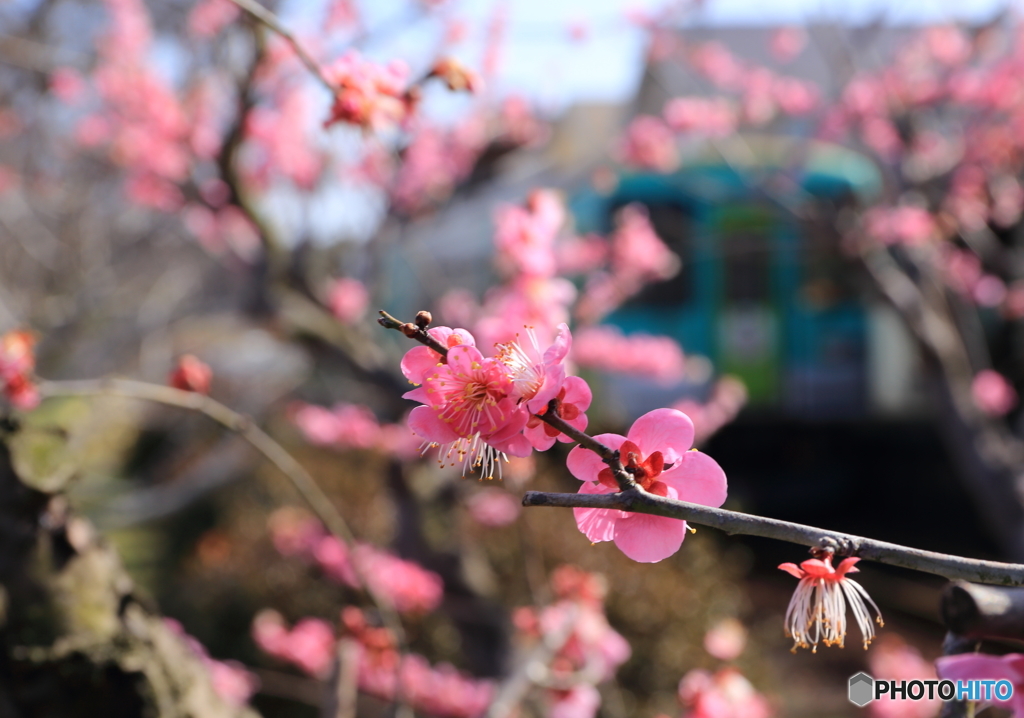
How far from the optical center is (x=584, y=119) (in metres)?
10.4

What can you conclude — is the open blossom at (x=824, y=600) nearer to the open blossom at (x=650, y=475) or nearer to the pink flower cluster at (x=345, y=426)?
the open blossom at (x=650, y=475)

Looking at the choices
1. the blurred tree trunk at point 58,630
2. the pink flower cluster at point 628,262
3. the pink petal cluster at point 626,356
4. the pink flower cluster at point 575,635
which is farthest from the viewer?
the pink petal cluster at point 626,356

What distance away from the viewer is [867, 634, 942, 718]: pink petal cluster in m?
3.48

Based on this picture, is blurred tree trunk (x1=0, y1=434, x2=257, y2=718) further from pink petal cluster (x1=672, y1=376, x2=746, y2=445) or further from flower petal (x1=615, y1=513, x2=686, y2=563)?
pink petal cluster (x1=672, y1=376, x2=746, y2=445)

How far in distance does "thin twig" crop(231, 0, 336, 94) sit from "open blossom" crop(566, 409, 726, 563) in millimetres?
901

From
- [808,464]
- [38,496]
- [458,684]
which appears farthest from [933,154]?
[38,496]

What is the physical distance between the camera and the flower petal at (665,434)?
820 millimetres

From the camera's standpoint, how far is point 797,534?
0.71m

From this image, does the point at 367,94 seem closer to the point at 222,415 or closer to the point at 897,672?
the point at 222,415

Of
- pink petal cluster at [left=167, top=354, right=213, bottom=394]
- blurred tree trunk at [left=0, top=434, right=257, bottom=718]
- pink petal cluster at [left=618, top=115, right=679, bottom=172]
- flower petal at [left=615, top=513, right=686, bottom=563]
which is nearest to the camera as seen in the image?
flower petal at [left=615, top=513, right=686, bottom=563]

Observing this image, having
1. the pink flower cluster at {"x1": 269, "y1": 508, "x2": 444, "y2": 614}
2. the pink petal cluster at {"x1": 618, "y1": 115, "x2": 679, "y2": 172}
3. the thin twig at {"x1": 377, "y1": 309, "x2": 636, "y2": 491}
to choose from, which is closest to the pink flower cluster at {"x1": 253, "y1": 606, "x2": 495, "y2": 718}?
the pink flower cluster at {"x1": 269, "y1": 508, "x2": 444, "y2": 614}

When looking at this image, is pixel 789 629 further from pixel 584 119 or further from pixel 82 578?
pixel 584 119

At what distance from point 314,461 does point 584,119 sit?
18.4 ft

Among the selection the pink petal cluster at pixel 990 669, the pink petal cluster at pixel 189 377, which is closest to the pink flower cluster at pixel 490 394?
the pink petal cluster at pixel 990 669
